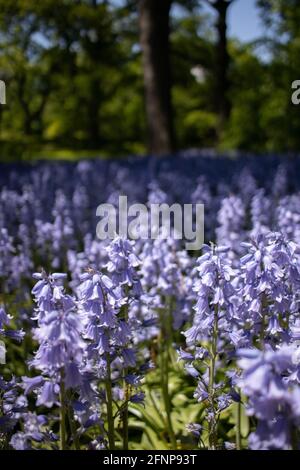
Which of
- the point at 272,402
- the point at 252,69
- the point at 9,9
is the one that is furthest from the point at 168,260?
the point at 252,69

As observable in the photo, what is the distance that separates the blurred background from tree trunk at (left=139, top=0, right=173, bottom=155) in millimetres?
24

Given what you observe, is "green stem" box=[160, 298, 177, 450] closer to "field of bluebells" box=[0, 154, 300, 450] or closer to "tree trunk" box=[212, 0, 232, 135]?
"field of bluebells" box=[0, 154, 300, 450]

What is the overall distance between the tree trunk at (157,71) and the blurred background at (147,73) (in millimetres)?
24

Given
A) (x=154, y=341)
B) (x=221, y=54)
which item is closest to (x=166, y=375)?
(x=154, y=341)

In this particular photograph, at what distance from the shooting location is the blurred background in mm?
13177

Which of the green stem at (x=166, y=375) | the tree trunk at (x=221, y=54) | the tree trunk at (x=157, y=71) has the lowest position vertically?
the green stem at (x=166, y=375)

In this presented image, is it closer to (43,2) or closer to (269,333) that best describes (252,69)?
Result: (43,2)

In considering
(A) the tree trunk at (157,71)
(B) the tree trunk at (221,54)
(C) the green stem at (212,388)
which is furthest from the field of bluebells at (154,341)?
(B) the tree trunk at (221,54)

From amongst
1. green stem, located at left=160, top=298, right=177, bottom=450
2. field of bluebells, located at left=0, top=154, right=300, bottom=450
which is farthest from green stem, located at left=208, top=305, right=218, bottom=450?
green stem, located at left=160, top=298, right=177, bottom=450

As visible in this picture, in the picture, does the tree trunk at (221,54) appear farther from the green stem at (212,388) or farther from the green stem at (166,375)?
the green stem at (212,388)

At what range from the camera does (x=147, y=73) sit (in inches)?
507

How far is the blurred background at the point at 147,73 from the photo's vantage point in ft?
43.2

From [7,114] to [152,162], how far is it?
21.7 meters

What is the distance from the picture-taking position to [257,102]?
19.3 m
